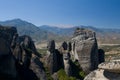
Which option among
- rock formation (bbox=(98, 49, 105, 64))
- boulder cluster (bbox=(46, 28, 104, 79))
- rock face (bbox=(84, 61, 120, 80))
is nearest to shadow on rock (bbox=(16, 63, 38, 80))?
boulder cluster (bbox=(46, 28, 104, 79))

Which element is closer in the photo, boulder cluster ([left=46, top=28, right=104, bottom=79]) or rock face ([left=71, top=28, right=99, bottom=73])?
rock face ([left=71, top=28, right=99, bottom=73])

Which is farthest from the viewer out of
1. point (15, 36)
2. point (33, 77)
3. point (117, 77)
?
point (15, 36)

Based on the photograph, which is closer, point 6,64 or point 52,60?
point 6,64

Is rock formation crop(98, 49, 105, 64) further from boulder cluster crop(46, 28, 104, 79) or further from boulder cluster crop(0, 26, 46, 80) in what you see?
boulder cluster crop(0, 26, 46, 80)

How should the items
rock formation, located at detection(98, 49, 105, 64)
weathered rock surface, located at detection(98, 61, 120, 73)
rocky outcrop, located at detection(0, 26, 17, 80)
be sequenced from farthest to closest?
1. rock formation, located at detection(98, 49, 105, 64)
2. rocky outcrop, located at detection(0, 26, 17, 80)
3. weathered rock surface, located at detection(98, 61, 120, 73)

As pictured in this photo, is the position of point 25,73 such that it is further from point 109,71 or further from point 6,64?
point 109,71

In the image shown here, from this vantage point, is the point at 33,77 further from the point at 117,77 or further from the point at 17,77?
the point at 117,77

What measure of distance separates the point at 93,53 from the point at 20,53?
1479 cm

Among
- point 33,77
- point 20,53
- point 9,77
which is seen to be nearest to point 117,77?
point 9,77

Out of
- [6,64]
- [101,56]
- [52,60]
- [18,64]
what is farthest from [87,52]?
[6,64]

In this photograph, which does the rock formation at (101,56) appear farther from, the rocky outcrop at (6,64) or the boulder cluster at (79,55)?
the rocky outcrop at (6,64)

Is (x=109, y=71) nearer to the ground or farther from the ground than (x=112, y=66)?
nearer to the ground

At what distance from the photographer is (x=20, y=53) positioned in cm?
5859

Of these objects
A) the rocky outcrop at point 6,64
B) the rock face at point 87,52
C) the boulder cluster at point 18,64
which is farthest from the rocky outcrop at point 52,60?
the rocky outcrop at point 6,64
